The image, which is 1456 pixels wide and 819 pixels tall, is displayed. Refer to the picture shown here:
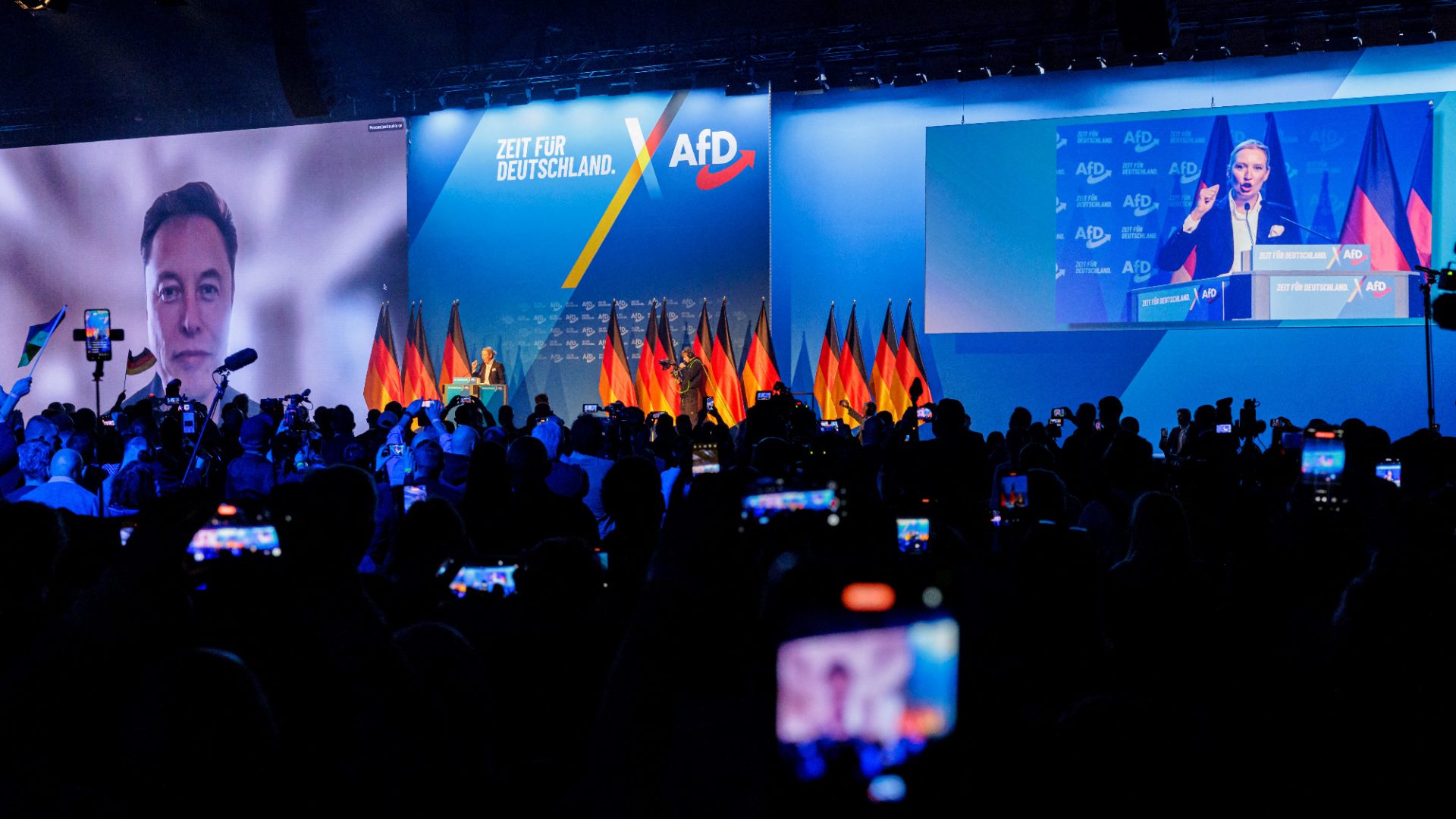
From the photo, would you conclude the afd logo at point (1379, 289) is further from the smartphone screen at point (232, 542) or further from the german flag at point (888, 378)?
the smartphone screen at point (232, 542)

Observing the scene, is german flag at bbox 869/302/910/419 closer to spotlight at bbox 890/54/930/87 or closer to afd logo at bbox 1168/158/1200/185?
spotlight at bbox 890/54/930/87

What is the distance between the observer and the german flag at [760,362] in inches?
508

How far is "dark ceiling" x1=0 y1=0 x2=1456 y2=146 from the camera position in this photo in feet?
38.7

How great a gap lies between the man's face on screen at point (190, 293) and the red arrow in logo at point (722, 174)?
6.62 metres

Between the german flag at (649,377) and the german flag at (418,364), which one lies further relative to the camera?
the german flag at (418,364)

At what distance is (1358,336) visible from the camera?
1205 cm

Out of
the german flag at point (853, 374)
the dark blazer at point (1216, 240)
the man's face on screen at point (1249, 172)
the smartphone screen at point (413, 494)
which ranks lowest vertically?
the smartphone screen at point (413, 494)

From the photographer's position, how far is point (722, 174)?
1309 centimetres

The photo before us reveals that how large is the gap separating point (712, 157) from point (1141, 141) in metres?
4.85

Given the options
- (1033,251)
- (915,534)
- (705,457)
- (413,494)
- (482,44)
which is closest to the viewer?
(705,457)

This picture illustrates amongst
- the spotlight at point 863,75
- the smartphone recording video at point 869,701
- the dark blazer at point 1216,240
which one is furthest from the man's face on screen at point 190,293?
the smartphone recording video at point 869,701

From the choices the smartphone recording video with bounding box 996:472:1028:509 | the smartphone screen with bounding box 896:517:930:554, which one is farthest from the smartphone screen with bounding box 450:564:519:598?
the smartphone recording video with bounding box 996:472:1028:509

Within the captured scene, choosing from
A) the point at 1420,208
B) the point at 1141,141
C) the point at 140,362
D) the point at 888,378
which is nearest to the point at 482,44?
the point at 140,362

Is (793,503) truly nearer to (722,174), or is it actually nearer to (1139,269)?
(1139,269)
